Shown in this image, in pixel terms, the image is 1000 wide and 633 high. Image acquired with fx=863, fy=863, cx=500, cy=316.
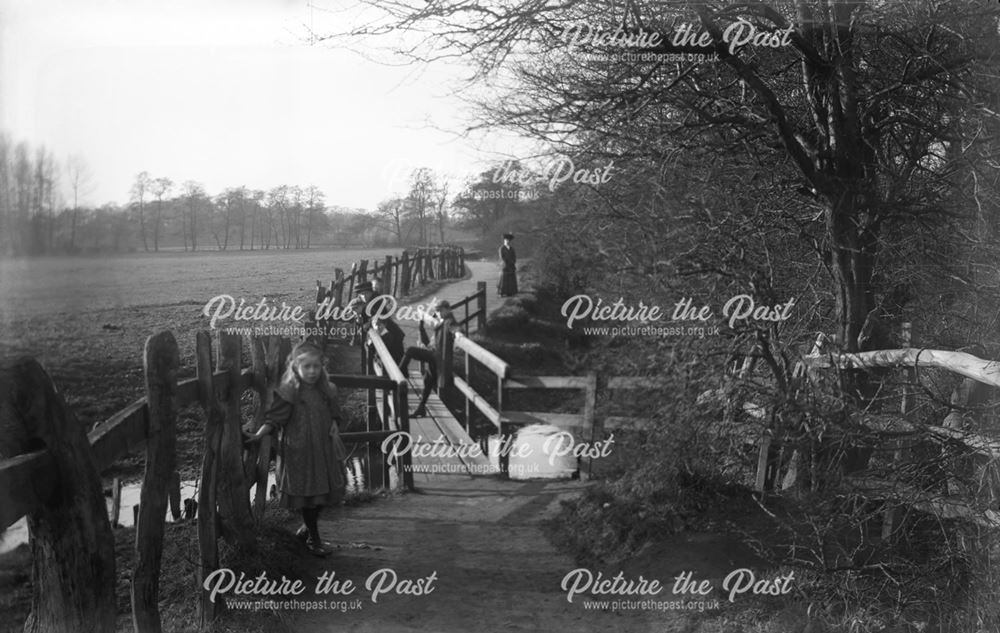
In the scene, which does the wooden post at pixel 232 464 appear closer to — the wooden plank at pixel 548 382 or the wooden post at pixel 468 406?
the wooden plank at pixel 548 382

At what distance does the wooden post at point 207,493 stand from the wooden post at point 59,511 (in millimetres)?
1295

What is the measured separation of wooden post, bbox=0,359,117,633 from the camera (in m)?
2.81

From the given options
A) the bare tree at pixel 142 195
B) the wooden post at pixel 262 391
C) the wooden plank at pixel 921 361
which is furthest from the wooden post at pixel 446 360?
the wooden plank at pixel 921 361

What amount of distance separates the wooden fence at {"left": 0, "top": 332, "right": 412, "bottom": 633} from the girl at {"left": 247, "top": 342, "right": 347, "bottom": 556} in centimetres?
19

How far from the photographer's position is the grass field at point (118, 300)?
3340mm

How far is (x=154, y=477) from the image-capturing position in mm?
3756

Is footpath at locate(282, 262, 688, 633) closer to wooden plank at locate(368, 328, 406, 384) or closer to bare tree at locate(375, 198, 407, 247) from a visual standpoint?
wooden plank at locate(368, 328, 406, 384)

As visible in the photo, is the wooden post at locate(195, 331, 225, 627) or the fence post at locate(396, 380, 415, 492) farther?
the fence post at locate(396, 380, 415, 492)

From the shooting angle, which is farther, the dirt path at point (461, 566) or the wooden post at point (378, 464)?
the wooden post at point (378, 464)

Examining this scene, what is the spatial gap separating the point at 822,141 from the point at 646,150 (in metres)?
1.21

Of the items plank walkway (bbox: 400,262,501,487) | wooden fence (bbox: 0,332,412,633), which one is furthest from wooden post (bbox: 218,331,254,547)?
plank walkway (bbox: 400,262,501,487)

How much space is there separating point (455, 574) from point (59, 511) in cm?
312

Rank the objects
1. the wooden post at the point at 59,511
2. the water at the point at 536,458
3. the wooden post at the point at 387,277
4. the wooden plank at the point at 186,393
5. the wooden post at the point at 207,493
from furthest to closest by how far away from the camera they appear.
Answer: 1. the wooden post at the point at 387,277
2. the water at the point at 536,458
3. the wooden post at the point at 207,493
4. the wooden plank at the point at 186,393
5. the wooden post at the point at 59,511

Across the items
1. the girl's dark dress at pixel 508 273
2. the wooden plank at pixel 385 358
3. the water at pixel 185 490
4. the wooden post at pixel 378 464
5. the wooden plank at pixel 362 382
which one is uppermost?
the girl's dark dress at pixel 508 273
